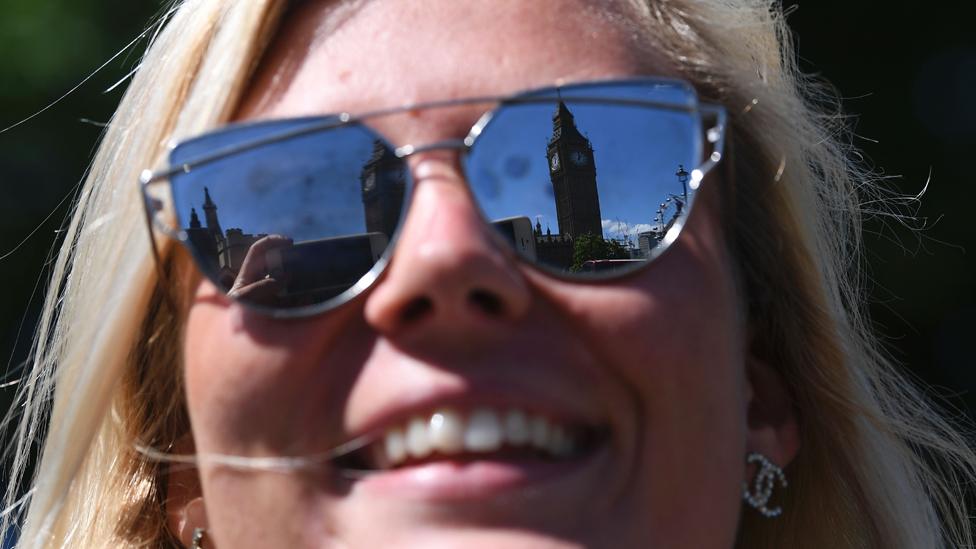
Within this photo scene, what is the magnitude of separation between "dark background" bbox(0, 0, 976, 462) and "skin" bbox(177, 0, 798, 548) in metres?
2.34

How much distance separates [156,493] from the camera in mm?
1646

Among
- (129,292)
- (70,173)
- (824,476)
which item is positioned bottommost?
(824,476)

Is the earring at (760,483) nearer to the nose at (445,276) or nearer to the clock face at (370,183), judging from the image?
the nose at (445,276)

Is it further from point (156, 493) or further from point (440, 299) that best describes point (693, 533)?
point (156, 493)

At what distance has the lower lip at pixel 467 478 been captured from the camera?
118 cm

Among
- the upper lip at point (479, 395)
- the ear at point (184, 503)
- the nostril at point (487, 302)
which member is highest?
the nostril at point (487, 302)

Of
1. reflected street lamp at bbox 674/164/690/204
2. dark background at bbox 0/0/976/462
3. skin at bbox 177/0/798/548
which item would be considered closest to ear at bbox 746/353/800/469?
skin at bbox 177/0/798/548

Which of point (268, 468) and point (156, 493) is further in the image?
point (156, 493)

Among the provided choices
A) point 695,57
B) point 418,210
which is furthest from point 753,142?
point 418,210

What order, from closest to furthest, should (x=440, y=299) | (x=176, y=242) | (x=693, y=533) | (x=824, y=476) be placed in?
(x=440, y=299) < (x=693, y=533) < (x=176, y=242) < (x=824, y=476)

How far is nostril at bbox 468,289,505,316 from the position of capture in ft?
3.92

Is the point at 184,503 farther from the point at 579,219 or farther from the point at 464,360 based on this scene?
the point at 579,219

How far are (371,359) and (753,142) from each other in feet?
2.52

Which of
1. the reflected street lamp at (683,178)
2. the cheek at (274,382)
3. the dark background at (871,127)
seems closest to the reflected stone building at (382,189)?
the cheek at (274,382)
